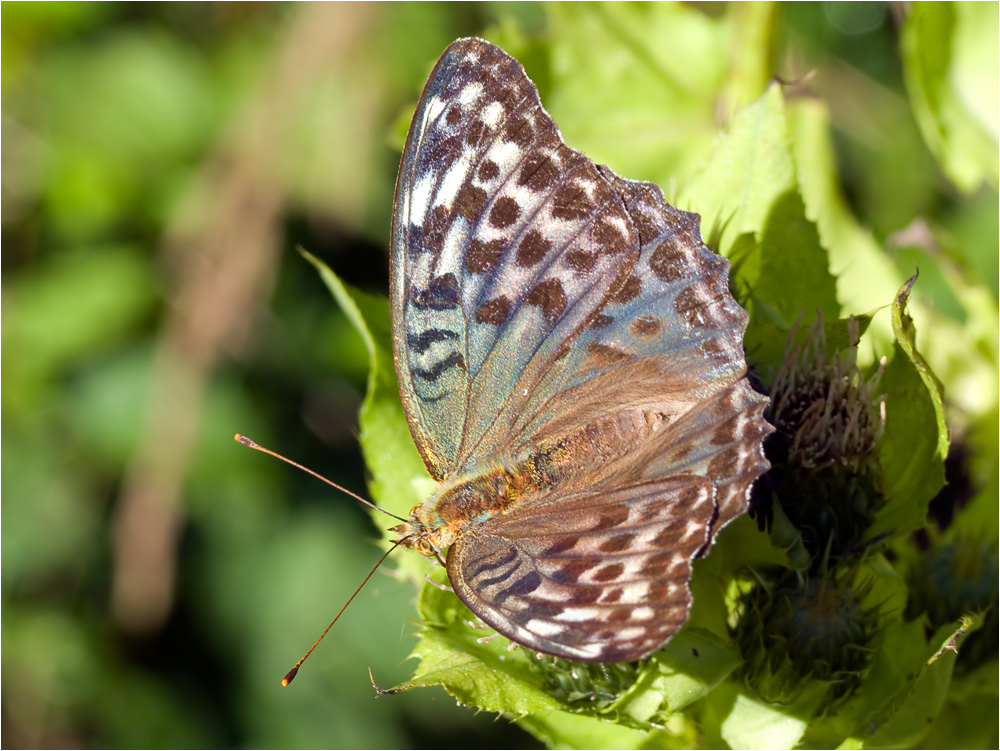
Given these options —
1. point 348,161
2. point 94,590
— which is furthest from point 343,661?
point 348,161

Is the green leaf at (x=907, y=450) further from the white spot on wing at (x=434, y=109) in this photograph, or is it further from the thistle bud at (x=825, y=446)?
the white spot on wing at (x=434, y=109)

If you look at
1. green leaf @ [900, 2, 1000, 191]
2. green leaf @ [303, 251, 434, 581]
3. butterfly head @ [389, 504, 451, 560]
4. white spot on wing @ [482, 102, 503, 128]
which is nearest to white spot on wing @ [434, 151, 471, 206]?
white spot on wing @ [482, 102, 503, 128]

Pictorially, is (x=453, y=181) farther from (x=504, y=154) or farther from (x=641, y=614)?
(x=641, y=614)

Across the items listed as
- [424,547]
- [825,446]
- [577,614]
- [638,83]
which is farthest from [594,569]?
[638,83]

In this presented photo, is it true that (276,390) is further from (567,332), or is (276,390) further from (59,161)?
(567,332)

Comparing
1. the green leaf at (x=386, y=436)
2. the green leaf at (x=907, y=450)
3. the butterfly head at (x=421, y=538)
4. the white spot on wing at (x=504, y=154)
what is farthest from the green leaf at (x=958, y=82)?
the butterfly head at (x=421, y=538)
